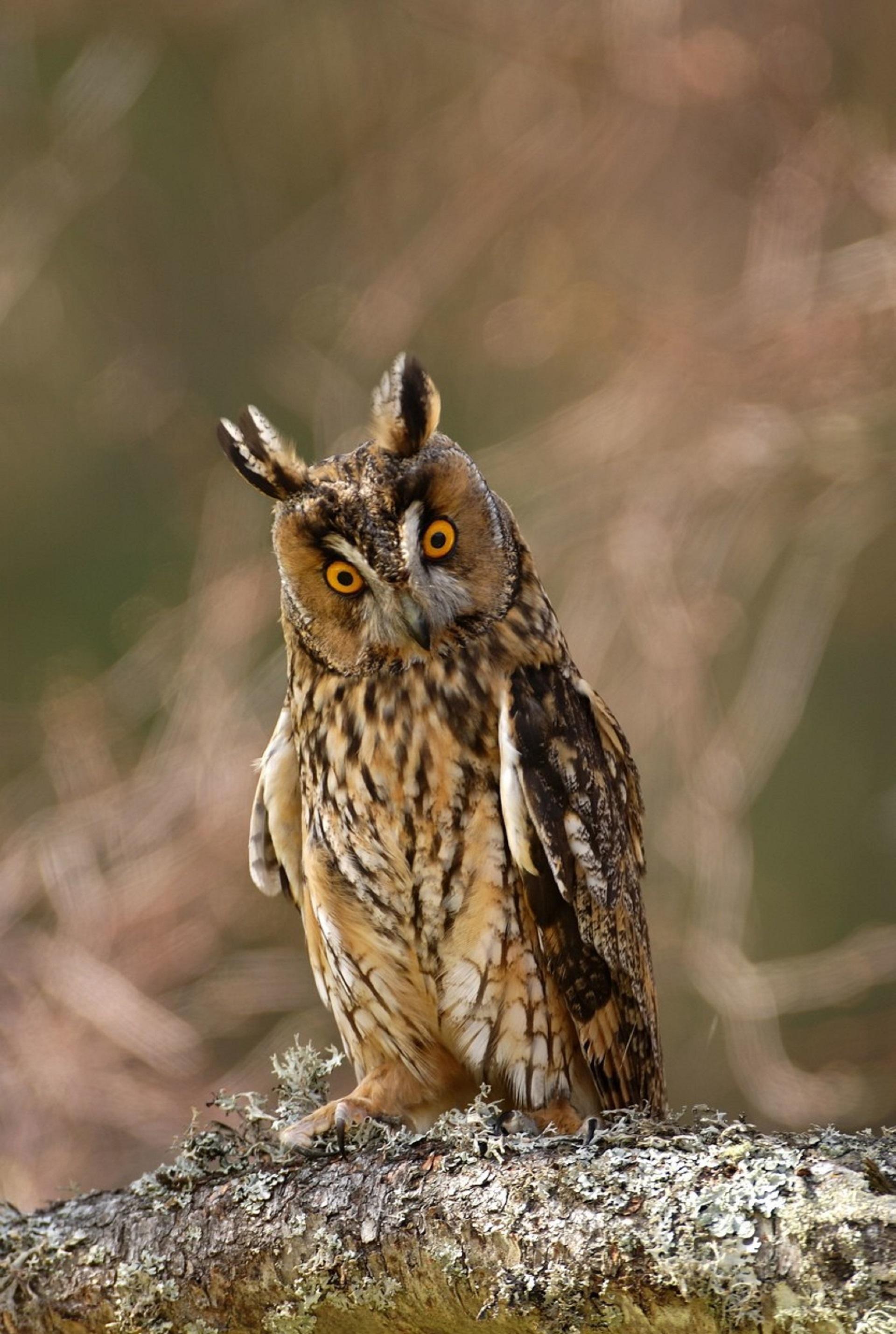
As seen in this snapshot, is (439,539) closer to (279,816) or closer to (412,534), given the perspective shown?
(412,534)

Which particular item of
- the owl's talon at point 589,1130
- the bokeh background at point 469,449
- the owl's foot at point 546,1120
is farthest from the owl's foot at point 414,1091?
the bokeh background at point 469,449

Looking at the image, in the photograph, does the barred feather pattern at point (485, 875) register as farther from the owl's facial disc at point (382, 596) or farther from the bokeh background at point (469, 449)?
the bokeh background at point (469, 449)

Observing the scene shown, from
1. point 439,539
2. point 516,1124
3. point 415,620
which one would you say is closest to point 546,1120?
point 516,1124

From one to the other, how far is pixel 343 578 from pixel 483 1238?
94 cm

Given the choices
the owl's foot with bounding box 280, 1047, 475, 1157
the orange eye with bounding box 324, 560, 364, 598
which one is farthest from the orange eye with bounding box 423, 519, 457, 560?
the owl's foot with bounding box 280, 1047, 475, 1157

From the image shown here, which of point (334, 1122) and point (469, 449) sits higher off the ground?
point (469, 449)

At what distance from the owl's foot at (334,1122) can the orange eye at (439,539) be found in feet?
2.56

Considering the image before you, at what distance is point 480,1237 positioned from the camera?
150cm

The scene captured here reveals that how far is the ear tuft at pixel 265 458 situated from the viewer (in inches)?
81.4

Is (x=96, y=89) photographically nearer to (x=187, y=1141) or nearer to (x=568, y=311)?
(x=568, y=311)

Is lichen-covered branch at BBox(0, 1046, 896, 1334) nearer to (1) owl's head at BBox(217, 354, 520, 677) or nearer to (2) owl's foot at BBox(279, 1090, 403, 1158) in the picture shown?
(2) owl's foot at BBox(279, 1090, 403, 1158)

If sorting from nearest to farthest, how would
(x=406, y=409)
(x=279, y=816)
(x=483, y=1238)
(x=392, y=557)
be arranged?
(x=483, y=1238), (x=392, y=557), (x=406, y=409), (x=279, y=816)

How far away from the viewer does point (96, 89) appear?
5113 mm

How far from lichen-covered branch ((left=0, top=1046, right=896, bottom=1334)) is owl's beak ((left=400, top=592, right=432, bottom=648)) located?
0.66 meters
